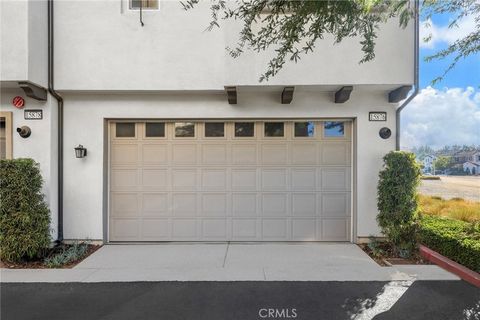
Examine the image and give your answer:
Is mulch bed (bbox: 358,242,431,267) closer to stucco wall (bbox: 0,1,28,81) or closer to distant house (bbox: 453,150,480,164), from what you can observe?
distant house (bbox: 453,150,480,164)

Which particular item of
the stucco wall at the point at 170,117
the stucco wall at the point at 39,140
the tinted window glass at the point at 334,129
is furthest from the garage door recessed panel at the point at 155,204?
the tinted window glass at the point at 334,129

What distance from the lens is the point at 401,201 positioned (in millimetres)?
5238

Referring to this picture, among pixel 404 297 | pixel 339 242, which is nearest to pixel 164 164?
pixel 339 242

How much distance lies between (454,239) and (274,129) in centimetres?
353

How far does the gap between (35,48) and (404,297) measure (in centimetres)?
683

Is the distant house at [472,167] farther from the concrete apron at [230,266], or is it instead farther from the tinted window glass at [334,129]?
the concrete apron at [230,266]

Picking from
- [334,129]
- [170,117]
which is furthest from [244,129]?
[334,129]

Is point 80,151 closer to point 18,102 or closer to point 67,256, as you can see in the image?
point 18,102

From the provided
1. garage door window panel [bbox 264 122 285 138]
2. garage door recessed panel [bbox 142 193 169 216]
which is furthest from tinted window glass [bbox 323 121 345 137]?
garage door recessed panel [bbox 142 193 169 216]

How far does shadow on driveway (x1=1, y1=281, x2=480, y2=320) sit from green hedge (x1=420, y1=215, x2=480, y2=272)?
43 cm

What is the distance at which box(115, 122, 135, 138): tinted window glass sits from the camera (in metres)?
6.21

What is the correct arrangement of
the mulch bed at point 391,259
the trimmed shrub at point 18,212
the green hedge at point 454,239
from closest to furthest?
the green hedge at point 454,239, the trimmed shrub at point 18,212, the mulch bed at point 391,259

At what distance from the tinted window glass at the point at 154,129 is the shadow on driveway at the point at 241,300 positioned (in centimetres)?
302

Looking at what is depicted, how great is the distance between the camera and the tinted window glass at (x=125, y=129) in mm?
6211
